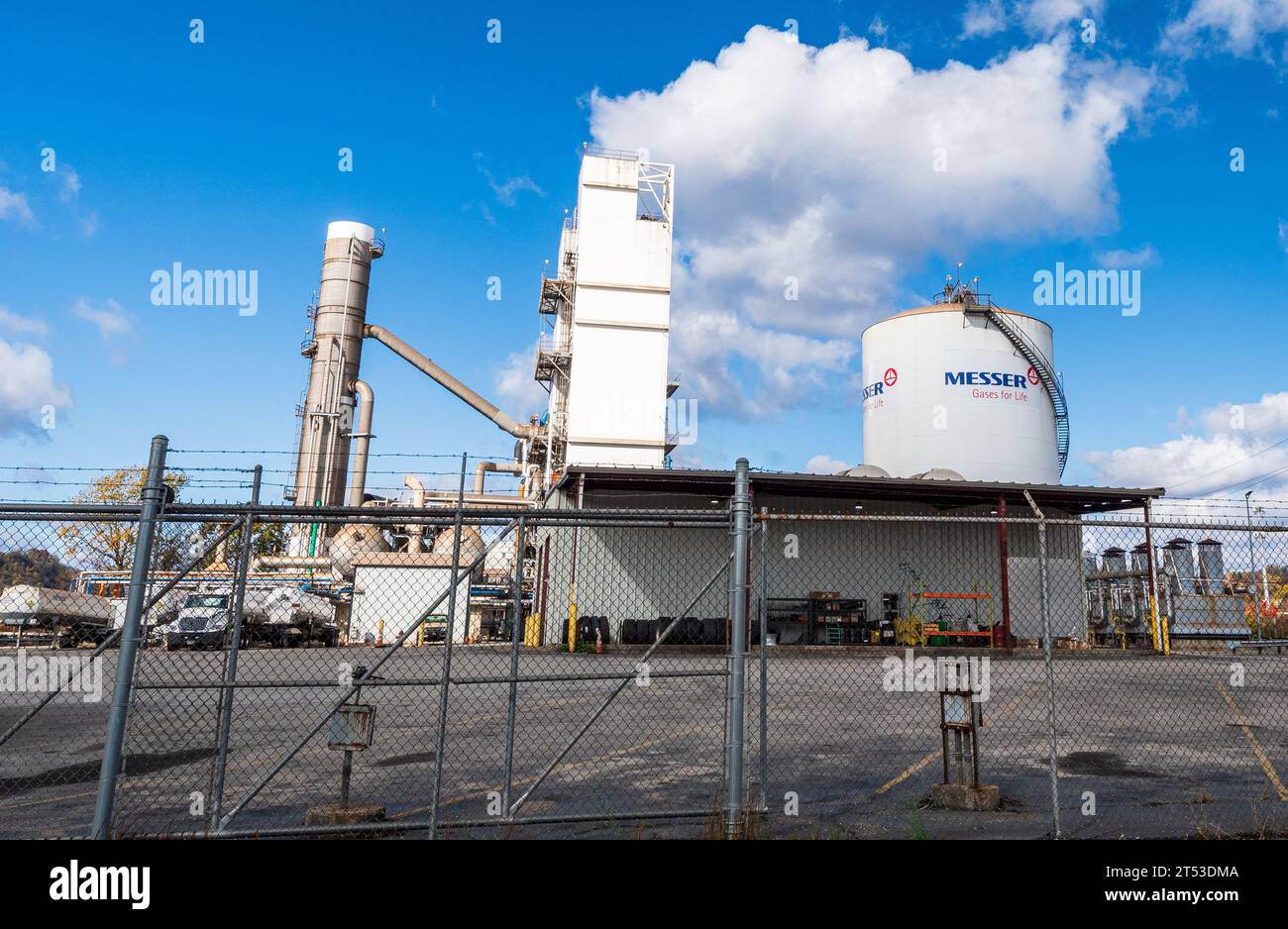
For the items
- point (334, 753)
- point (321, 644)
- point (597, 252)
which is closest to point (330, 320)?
point (597, 252)

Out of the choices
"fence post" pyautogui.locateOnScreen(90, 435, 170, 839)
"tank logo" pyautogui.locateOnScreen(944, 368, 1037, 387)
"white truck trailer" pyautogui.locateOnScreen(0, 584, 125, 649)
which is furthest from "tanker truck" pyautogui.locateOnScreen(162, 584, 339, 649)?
"tank logo" pyautogui.locateOnScreen(944, 368, 1037, 387)

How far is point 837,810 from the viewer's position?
7.10 m

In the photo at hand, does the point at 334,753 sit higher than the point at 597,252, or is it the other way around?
the point at 597,252

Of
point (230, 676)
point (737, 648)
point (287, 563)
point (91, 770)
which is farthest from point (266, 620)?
point (737, 648)

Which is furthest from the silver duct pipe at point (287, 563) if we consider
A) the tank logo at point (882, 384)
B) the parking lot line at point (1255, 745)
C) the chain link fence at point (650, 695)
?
the parking lot line at point (1255, 745)

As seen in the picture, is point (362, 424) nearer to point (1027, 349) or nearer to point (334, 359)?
point (334, 359)

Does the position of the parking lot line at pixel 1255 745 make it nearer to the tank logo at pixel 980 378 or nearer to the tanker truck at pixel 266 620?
the tank logo at pixel 980 378

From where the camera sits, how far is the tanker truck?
2684cm

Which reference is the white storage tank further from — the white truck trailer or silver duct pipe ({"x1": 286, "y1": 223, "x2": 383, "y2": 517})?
the white truck trailer

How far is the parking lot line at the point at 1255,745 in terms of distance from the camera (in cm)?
806

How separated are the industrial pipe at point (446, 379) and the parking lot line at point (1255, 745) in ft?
121

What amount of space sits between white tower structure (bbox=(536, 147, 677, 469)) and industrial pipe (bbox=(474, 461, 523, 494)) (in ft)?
28.2

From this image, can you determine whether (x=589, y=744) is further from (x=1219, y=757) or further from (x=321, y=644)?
(x=321, y=644)
